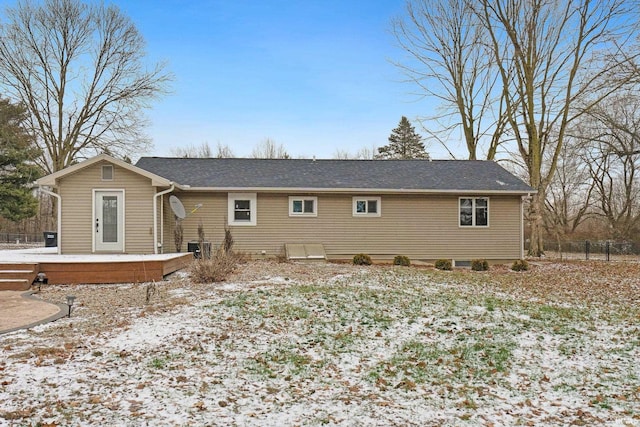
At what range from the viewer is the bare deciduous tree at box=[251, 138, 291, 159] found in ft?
125

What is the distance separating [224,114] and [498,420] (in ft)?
76.7

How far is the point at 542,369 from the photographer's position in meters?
4.57

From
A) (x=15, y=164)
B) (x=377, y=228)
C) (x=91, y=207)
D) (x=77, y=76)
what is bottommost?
(x=377, y=228)

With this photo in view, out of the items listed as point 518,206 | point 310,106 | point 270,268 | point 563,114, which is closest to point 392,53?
point 310,106

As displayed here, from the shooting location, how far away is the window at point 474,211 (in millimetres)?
14992

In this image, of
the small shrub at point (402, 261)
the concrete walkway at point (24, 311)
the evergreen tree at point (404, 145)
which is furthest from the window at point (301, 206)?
the evergreen tree at point (404, 145)

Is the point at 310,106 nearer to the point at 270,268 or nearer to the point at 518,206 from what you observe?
the point at 518,206

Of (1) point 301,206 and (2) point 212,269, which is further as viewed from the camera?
(1) point 301,206

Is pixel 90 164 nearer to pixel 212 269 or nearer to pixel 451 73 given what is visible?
pixel 212 269

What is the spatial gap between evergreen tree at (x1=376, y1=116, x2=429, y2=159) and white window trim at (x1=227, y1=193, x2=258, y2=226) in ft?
79.0

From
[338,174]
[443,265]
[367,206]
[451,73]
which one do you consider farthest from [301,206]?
[451,73]

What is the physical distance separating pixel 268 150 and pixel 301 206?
24983mm

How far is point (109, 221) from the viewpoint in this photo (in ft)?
38.9

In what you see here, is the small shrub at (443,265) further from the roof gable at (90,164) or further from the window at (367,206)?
the roof gable at (90,164)
